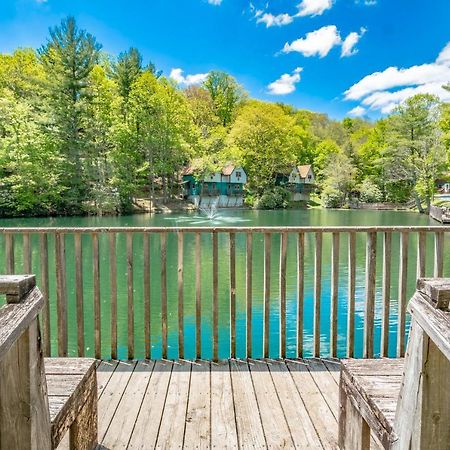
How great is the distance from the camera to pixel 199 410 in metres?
2.37

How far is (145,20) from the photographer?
42.9 meters

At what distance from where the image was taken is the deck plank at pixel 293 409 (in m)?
2.06

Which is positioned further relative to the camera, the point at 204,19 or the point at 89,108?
the point at 204,19

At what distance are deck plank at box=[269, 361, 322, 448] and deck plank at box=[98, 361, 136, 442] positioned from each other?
1.00m

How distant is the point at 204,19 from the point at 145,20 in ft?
Result: 23.8

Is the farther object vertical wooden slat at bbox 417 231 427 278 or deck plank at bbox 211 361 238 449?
vertical wooden slat at bbox 417 231 427 278

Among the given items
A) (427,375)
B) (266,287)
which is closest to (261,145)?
(266,287)

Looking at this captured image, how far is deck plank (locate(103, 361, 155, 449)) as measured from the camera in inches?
81.7

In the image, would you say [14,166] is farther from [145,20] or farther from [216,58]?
[216,58]

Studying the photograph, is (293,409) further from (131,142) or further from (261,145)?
(261,145)

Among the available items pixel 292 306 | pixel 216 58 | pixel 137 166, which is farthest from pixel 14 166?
pixel 216 58

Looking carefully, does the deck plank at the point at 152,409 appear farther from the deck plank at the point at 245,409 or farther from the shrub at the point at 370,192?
the shrub at the point at 370,192

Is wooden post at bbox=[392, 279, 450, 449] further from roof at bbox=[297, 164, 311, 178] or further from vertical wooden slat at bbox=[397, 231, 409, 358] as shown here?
roof at bbox=[297, 164, 311, 178]

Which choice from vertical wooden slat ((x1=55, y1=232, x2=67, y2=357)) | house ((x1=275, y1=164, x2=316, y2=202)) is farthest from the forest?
vertical wooden slat ((x1=55, y1=232, x2=67, y2=357))
